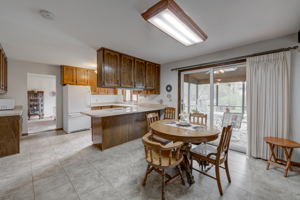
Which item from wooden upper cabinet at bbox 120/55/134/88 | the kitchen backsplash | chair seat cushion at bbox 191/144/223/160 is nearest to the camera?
chair seat cushion at bbox 191/144/223/160

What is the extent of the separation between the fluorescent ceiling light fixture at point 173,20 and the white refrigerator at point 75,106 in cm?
387

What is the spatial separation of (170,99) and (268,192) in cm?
301

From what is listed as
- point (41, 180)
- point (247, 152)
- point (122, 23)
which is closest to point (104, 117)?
point (41, 180)

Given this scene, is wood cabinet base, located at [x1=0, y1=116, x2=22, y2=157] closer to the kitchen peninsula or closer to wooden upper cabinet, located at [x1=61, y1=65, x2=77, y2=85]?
the kitchen peninsula

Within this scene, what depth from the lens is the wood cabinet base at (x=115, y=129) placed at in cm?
301

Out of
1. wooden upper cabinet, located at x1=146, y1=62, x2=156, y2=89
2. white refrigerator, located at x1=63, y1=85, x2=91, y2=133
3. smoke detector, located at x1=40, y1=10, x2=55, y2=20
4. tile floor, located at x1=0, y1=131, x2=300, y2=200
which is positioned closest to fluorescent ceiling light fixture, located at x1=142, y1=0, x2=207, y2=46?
smoke detector, located at x1=40, y1=10, x2=55, y2=20

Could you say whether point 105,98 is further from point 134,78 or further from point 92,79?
point 134,78

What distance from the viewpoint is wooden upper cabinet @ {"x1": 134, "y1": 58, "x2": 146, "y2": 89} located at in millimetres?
3734

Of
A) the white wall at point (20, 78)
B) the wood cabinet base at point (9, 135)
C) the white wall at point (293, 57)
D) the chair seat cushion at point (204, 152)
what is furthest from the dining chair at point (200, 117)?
the white wall at point (20, 78)

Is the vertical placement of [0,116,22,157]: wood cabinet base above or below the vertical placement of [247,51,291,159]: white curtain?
below

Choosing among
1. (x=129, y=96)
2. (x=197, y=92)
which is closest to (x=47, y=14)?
(x=197, y=92)

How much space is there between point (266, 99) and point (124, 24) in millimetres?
3045

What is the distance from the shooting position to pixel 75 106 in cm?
436

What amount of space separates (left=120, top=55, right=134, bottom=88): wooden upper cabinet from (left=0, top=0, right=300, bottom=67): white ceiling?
0.37 metres
